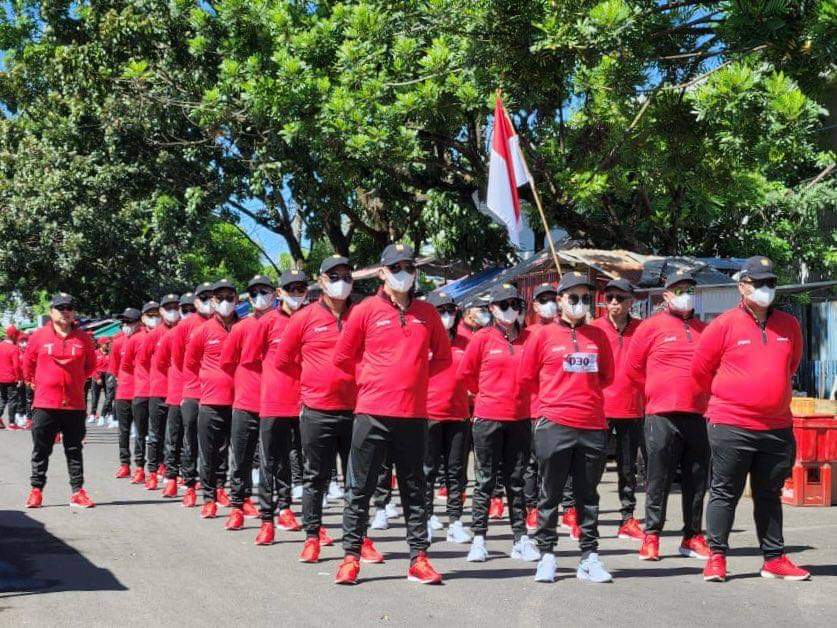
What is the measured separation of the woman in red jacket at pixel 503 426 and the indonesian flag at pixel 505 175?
428 centimetres

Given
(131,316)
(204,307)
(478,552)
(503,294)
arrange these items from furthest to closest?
(131,316), (204,307), (503,294), (478,552)

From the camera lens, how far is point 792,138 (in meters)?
10.4

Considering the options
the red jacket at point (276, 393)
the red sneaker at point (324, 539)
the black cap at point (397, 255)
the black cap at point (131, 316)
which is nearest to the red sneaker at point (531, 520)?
Result: the red sneaker at point (324, 539)

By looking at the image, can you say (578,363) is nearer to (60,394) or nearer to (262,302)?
(262,302)

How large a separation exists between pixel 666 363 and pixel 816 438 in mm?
4149

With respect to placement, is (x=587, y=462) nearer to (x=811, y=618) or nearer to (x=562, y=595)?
(x=562, y=595)

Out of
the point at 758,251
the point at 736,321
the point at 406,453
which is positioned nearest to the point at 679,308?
the point at 736,321

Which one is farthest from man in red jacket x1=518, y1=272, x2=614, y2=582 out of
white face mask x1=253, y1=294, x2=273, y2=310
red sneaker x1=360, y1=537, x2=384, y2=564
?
white face mask x1=253, y1=294, x2=273, y2=310

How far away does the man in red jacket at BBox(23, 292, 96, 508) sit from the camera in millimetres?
12445

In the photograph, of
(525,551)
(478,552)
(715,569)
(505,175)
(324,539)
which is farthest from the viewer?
(505,175)

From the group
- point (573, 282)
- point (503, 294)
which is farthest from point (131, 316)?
point (573, 282)

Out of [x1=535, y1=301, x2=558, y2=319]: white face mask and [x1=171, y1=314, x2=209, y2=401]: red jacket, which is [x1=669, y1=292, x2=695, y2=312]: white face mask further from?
[x1=171, y1=314, x2=209, y2=401]: red jacket

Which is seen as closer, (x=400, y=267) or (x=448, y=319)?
(x=400, y=267)

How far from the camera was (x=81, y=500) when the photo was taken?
12609mm
